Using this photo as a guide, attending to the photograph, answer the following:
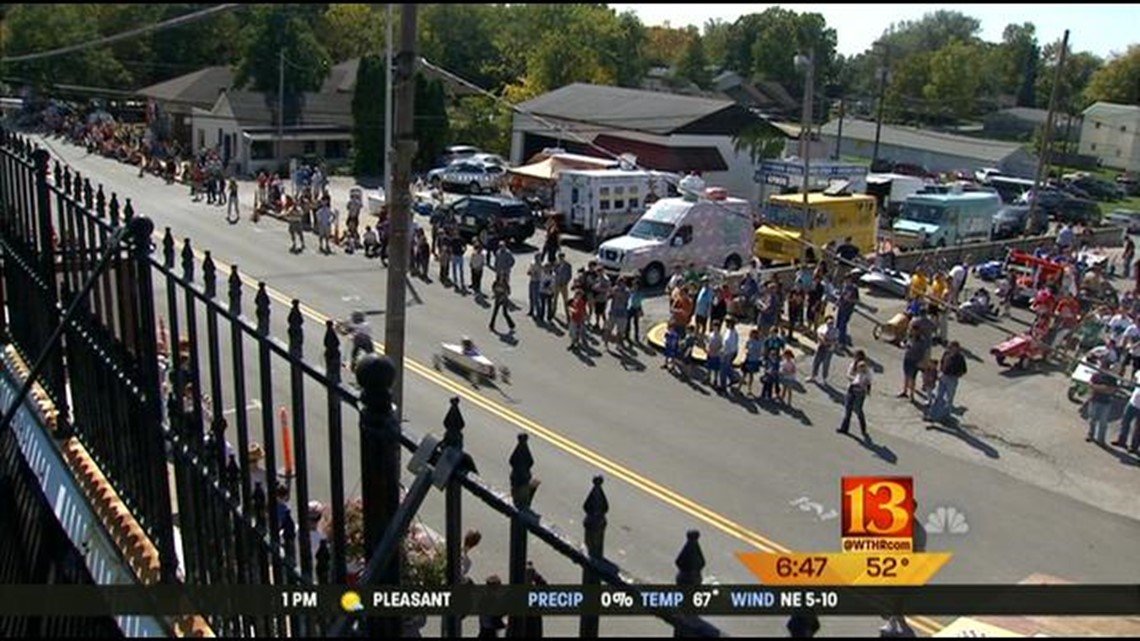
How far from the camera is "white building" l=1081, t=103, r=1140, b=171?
74.2 m

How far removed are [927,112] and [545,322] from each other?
74.2 meters

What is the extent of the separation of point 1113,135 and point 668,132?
171 feet

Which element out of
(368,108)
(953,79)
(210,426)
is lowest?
(210,426)

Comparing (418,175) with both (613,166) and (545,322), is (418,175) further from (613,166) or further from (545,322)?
(545,322)

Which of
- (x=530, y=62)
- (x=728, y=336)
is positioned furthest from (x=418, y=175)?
(x=728, y=336)

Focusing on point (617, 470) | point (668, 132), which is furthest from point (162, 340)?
point (668, 132)

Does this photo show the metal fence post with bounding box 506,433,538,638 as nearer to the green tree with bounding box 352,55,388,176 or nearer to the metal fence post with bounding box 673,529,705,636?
the metal fence post with bounding box 673,529,705,636

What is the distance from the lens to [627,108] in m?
45.7

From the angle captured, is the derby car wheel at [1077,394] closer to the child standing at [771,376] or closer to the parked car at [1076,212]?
the child standing at [771,376]

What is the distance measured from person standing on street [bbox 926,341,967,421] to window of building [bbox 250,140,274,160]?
3870cm

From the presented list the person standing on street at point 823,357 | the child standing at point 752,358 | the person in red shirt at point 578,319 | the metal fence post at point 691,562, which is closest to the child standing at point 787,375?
the child standing at point 752,358

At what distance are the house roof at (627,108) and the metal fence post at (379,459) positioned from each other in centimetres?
3878

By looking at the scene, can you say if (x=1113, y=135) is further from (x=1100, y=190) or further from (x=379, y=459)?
(x=379, y=459)

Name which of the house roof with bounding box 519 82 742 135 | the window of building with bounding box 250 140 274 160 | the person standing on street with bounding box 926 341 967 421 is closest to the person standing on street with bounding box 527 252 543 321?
the person standing on street with bounding box 926 341 967 421
